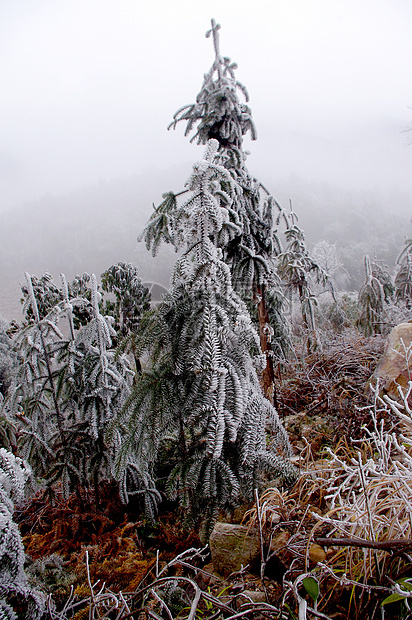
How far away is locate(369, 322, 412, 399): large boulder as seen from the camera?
12.8 feet

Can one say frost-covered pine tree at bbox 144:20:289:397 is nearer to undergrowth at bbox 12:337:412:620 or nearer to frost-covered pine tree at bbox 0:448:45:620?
undergrowth at bbox 12:337:412:620

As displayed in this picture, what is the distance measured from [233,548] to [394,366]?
3.02 m

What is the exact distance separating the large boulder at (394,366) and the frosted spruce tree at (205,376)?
76.7 inches

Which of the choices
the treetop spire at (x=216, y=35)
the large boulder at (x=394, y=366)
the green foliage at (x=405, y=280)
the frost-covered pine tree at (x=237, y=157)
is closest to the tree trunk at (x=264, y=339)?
the frost-covered pine tree at (x=237, y=157)

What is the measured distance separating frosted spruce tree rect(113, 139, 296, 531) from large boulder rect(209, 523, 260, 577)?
0.97 ft

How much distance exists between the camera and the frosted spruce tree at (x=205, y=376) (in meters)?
2.27

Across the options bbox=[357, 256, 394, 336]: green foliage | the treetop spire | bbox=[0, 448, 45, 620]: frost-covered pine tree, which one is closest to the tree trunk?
the treetop spire

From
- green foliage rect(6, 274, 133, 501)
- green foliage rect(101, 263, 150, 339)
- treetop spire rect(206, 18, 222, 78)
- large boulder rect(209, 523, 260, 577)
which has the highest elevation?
treetop spire rect(206, 18, 222, 78)

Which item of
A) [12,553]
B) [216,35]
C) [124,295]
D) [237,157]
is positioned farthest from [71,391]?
[216,35]

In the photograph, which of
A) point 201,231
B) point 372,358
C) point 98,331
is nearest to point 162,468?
point 98,331

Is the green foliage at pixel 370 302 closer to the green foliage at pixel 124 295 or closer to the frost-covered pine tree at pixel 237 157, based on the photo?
the frost-covered pine tree at pixel 237 157

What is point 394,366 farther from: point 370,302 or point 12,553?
point 370,302

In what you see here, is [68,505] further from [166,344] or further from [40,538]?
[166,344]

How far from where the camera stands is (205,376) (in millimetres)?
2387
